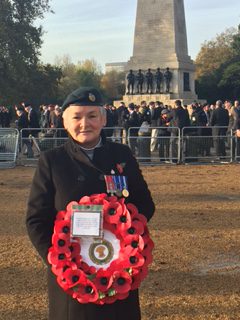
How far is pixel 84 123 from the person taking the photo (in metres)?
3.14

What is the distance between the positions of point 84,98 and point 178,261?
14.1 ft

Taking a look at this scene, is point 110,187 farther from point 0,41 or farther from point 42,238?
point 0,41

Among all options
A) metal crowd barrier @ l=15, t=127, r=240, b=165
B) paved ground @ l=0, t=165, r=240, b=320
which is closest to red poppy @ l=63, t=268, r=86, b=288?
paved ground @ l=0, t=165, r=240, b=320

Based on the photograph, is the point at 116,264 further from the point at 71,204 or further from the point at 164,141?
the point at 164,141

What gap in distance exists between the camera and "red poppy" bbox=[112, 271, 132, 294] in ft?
9.68

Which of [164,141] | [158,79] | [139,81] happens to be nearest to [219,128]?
[164,141]

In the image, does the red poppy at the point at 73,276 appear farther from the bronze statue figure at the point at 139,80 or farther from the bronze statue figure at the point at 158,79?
the bronze statue figure at the point at 139,80

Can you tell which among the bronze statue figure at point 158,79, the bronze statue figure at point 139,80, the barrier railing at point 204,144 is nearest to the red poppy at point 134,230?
the barrier railing at point 204,144

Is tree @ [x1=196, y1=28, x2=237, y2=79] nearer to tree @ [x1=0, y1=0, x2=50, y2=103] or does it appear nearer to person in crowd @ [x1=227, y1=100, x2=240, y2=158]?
tree @ [x1=0, y1=0, x2=50, y2=103]

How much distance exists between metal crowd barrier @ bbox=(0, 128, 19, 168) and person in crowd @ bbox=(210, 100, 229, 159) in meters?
6.64

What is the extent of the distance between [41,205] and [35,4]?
49535 millimetres

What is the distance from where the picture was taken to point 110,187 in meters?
3.12

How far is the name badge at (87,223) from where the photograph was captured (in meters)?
2.92

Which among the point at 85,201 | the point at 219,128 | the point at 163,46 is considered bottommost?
the point at 85,201
